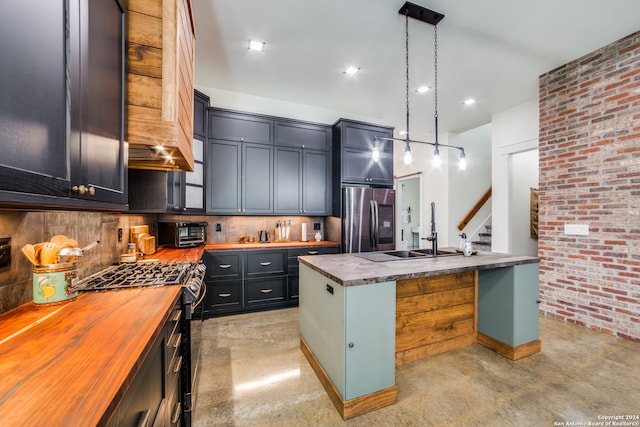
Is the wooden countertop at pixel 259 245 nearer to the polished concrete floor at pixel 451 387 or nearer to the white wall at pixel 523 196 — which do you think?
the polished concrete floor at pixel 451 387

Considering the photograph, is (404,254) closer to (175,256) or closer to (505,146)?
(175,256)

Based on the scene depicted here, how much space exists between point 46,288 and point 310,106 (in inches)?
154

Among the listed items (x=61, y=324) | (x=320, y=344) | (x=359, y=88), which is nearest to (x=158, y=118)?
(x=61, y=324)

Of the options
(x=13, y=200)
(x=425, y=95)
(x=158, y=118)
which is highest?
(x=425, y=95)

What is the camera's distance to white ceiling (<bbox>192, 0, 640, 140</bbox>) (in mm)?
2299

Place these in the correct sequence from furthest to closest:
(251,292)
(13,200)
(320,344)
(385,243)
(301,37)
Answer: (385,243) < (251,292) < (301,37) < (320,344) < (13,200)

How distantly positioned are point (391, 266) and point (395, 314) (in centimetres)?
37

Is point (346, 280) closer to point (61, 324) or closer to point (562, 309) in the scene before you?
point (61, 324)

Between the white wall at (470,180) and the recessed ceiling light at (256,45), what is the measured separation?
407 centimetres

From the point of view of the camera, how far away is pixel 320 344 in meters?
2.07

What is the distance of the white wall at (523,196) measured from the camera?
15.8ft

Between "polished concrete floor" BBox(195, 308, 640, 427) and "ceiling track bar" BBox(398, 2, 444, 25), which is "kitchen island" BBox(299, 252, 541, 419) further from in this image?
"ceiling track bar" BBox(398, 2, 444, 25)

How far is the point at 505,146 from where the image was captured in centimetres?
425

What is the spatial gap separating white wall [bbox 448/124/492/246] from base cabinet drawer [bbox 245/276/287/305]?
11.8 ft
